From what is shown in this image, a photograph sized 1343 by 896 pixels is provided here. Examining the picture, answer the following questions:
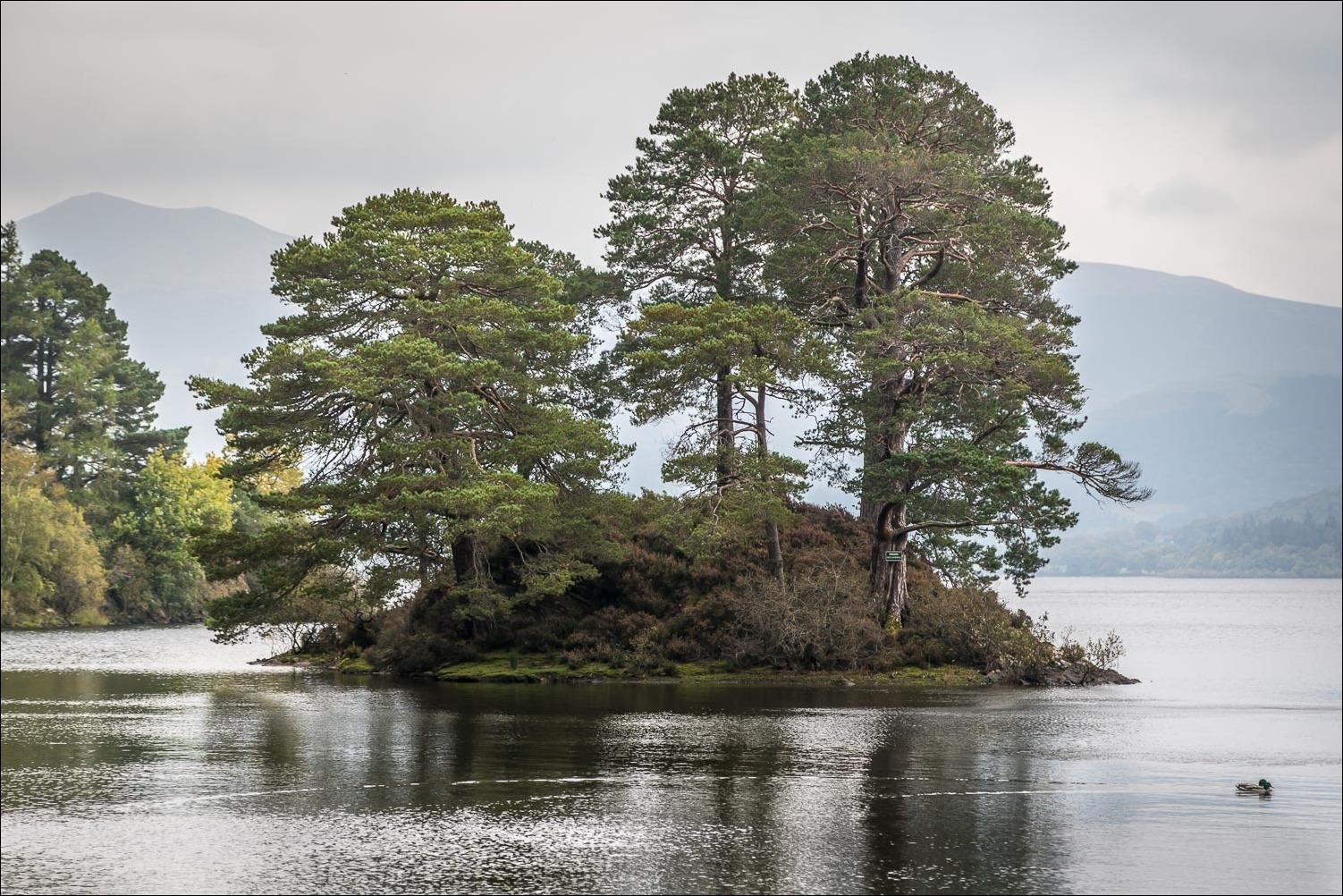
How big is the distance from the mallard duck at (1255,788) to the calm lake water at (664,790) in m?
0.28

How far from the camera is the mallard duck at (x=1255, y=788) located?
2155cm

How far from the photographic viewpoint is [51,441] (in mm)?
87250

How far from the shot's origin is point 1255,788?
71.0ft

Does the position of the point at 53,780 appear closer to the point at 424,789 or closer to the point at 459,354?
the point at 424,789

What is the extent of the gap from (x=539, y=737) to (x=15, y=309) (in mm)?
74136

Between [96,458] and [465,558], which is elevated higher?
[96,458]

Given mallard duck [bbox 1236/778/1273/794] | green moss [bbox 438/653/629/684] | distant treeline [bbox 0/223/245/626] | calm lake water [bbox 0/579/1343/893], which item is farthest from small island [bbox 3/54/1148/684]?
distant treeline [bbox 0/223/245/626]

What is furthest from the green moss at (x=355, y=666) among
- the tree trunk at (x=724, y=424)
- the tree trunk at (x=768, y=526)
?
the tree trunk at (x=768, y=526)

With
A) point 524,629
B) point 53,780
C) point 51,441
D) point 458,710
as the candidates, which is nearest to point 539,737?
point 458,710

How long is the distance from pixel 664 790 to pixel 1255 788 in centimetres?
932

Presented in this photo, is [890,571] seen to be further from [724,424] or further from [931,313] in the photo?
[931,313]

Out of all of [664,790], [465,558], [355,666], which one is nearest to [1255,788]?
[664,790]

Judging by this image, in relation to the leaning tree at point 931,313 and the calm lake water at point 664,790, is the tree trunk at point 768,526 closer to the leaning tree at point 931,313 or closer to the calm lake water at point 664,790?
the leaning tree at point 931,313

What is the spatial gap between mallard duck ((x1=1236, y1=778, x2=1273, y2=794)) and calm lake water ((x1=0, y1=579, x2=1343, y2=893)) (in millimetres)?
275
